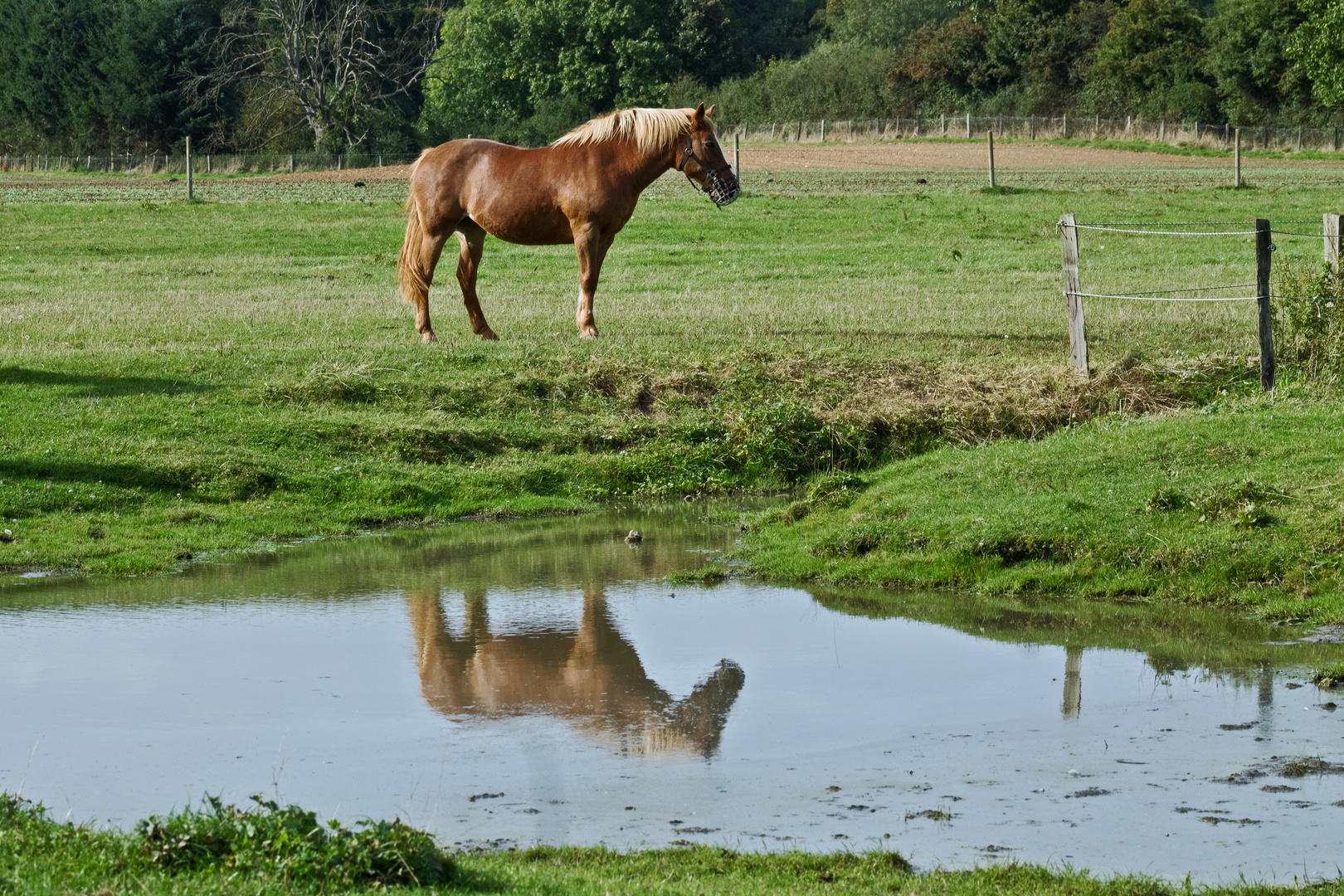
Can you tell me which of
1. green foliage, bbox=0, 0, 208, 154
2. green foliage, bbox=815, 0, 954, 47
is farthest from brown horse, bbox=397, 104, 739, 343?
green foliage, bbox=815, 0, 954, 47

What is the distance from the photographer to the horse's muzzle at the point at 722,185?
17766mm

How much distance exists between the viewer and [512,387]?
54.6 ft

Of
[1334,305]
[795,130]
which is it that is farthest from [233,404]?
[795,130]

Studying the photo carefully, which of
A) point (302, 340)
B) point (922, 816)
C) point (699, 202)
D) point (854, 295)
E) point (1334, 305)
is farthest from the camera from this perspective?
point (699, 202)

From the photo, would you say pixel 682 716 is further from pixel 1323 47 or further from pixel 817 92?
pixel 817 92

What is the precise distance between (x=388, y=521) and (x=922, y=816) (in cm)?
844

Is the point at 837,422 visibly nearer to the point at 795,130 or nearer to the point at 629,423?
the point at 629,423

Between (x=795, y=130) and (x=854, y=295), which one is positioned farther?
(x=795, y=130)

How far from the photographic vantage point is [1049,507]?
11555 mm

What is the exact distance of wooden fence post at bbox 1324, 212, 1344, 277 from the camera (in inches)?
611

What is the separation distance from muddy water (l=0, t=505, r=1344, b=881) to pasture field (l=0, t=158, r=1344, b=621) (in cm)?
Result: 132

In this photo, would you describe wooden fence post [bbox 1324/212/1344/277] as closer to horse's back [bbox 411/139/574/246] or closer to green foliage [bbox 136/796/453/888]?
horse's back [bbox 411/139/574/246]

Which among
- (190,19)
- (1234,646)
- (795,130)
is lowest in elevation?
(1234,646)

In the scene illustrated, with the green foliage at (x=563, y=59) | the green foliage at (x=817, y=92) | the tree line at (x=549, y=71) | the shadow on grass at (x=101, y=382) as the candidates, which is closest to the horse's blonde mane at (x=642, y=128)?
the shadow on grass at (x=101, y=382)
